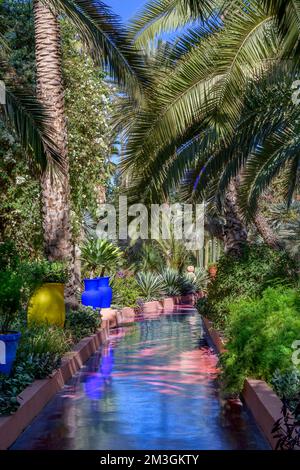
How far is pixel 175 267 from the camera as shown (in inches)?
1276

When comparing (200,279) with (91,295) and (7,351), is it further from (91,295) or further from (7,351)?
(7,351)

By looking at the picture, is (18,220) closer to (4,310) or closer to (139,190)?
(139,190)

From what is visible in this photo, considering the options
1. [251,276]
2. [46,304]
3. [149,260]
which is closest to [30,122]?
[46,304]

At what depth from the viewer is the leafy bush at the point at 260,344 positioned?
773 centimetres

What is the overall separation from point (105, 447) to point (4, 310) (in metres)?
2.97

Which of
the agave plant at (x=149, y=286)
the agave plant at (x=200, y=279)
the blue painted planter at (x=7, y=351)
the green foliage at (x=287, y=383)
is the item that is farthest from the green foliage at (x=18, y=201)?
the agave plant at (x=200, y=279)

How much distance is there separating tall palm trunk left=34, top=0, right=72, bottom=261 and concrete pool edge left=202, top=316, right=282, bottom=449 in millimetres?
5694

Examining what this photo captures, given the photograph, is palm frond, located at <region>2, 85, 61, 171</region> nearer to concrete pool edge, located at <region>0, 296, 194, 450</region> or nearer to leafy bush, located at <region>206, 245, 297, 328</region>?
concrete pool edge, located at <region>0, 296, 194, 450</region>

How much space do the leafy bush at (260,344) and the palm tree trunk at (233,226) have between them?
5761 mm

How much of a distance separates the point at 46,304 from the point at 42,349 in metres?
2.22

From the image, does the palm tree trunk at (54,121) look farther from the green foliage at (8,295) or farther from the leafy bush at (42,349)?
the green foliage at (8,295)

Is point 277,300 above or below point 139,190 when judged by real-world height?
below

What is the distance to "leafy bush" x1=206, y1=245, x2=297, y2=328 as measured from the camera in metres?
13.2

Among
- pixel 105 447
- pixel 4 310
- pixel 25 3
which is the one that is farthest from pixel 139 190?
pixel 25 3
